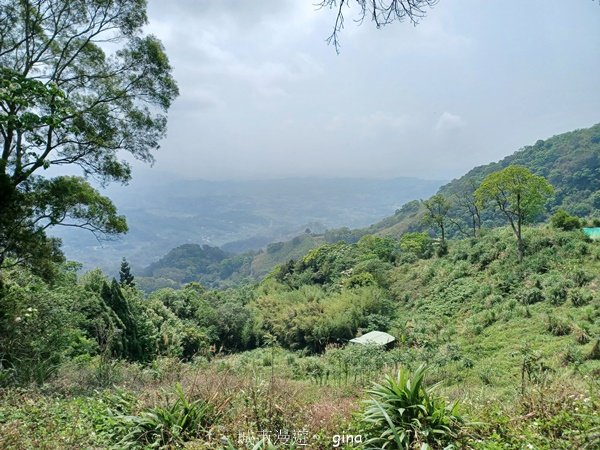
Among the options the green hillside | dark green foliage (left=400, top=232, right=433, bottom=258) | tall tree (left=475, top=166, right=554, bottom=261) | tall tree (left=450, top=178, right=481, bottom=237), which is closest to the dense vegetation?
dark green foliage (left=400, top=232, right=433, bottom=258)

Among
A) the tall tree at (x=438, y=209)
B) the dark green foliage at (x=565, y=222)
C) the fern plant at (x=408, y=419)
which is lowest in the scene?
the dark green foliage at (x=565, y=222)

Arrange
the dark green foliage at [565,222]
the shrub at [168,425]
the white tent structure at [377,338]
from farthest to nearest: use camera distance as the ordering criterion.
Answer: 1. the dark green foliage at [565,222]
2. the white tent structure at [377,338]
3. the shrub at [168,425]

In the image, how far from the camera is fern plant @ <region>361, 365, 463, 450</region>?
2.53 m

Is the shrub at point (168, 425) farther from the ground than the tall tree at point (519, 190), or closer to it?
closer to it

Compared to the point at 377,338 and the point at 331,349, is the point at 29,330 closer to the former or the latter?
the point at 331,349

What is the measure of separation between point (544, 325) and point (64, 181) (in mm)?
12970

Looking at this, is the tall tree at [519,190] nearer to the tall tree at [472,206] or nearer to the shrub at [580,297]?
the tall tree at [472,206]

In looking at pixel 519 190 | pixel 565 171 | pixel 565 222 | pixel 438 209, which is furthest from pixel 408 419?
pixel 565 171

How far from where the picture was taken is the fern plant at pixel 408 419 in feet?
8.30

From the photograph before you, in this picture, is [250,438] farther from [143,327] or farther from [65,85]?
[143,327]

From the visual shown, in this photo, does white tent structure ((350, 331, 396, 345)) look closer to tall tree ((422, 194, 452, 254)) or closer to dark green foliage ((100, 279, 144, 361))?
dark green foliage ((100, 279, 144, 361))

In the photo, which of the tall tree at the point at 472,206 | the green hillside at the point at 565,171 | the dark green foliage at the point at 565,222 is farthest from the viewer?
the green hillside at the point at 565,171

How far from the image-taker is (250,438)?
2.68 metres

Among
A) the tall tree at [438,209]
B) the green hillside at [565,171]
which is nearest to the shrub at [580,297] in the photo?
the tall tree at [438,209]
